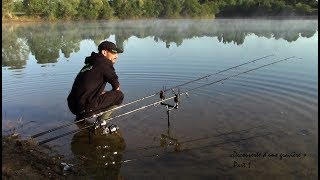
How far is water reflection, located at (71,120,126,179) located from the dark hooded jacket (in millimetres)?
675

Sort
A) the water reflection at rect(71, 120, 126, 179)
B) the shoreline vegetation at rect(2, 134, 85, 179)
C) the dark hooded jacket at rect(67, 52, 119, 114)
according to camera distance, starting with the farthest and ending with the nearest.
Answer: the dark hooded jacket at rect(67, 52, 119, 114), the water reflection at rect(71, 120, 126, 179), the shoreline vegetation at rect(2, 134, 85, 179)

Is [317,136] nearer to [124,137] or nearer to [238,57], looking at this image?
[124,137]

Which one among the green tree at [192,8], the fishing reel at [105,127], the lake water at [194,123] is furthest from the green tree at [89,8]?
the fishing reel at [105,127]

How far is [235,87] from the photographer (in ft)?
39.0

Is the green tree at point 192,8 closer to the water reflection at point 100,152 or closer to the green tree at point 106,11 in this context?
the green tree at point 106,11

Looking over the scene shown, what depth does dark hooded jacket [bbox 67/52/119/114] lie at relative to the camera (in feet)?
23.1

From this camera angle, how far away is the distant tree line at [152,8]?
237 ft

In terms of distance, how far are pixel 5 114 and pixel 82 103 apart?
3533 mm

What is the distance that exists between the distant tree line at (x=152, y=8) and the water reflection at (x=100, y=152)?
63.6 m

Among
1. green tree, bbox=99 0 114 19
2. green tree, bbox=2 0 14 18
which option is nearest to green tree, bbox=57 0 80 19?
green tree, bbox=99 0 114 19

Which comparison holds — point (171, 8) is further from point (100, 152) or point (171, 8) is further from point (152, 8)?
point (100, 152)

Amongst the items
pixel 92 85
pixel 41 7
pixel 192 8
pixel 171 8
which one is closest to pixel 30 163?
pixel 92 85

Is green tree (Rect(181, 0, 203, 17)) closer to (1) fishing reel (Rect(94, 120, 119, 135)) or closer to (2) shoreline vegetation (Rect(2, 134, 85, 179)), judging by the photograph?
(1) fishing reel (Rect(94, 120, 119, 135))

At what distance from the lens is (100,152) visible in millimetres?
6922
